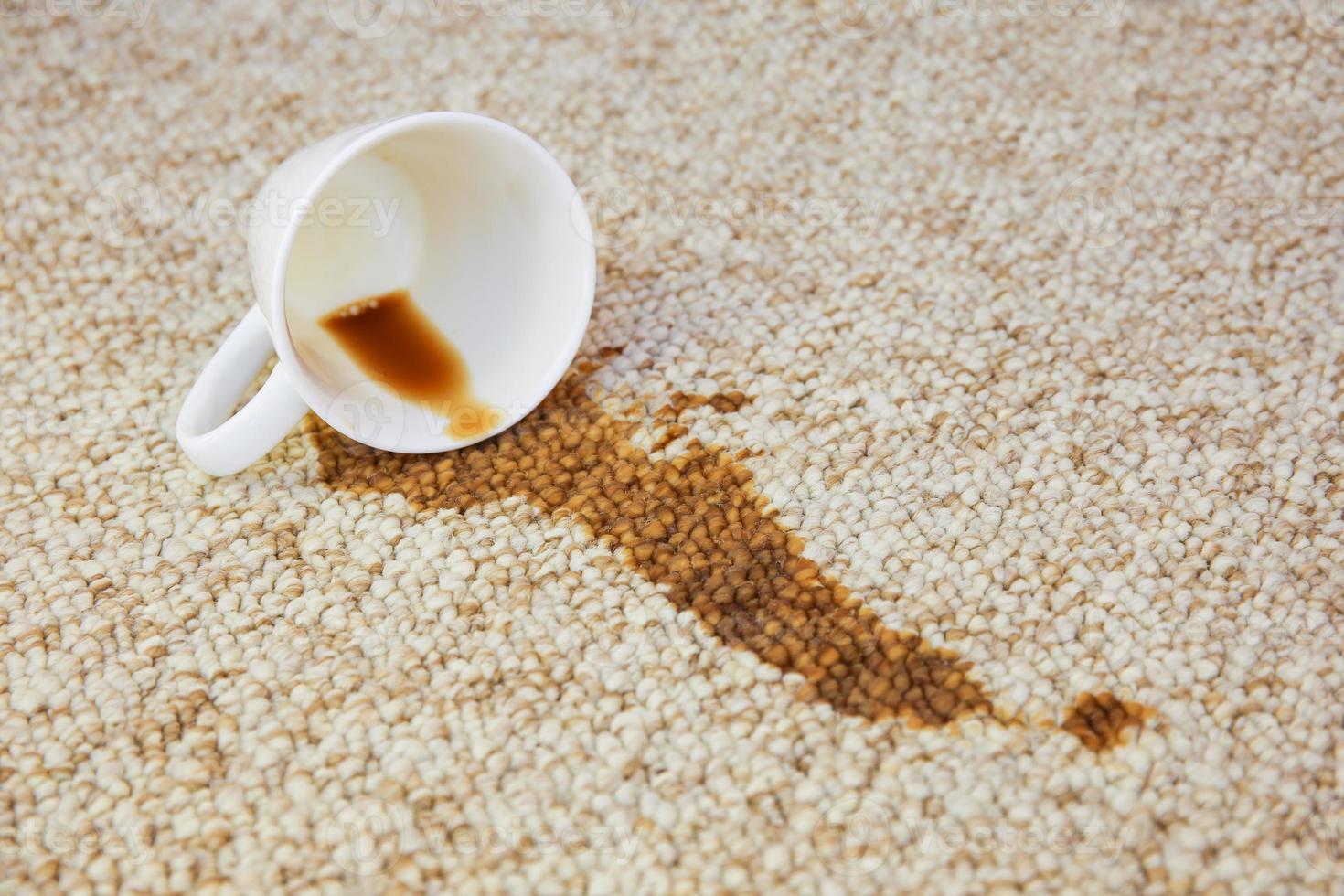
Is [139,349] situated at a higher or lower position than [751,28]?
lower

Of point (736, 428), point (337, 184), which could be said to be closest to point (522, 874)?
point (736, 428)

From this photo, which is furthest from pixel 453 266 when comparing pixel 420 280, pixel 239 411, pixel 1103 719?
pixel 1103 719

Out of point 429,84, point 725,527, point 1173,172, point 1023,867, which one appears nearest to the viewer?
point 1023,867

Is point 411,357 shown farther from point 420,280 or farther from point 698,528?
point 698,528

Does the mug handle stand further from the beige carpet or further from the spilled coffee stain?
the spilled coffee stain

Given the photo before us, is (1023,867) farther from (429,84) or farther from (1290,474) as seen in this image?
(429,84)

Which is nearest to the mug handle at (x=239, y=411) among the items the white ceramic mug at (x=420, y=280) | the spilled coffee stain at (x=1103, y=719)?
the white ceramic mug at (x=420, y=280)
